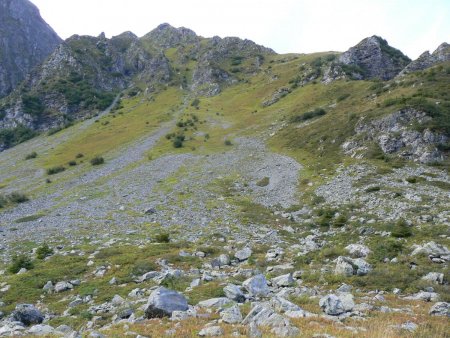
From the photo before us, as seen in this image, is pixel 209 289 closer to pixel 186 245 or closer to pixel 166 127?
pixel 186 245

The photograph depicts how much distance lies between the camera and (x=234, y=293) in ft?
50.8

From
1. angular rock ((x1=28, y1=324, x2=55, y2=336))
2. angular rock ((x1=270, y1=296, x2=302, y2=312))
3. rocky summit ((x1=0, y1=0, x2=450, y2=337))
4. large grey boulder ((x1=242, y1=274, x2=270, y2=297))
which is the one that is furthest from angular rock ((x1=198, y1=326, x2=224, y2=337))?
angular rock ((x1=28, y1=324, x2=55, y2=336))

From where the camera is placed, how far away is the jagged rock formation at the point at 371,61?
109m

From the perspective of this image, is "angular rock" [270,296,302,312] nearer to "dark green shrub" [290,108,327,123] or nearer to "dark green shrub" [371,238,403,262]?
"dark green shrub" [371,238,403,262]

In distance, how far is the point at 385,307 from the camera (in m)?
13.4

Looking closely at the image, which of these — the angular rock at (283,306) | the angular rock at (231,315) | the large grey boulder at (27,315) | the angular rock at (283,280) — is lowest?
the angular rock at (283,280)

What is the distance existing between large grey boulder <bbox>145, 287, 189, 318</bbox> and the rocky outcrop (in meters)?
39.8

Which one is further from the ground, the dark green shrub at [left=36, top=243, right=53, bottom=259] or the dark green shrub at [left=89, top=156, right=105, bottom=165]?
the dark green shrub at [left=89, top=156, right=105, bottom=165]

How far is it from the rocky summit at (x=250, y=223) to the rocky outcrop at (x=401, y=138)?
0.66 feet

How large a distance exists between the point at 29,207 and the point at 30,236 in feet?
49.8

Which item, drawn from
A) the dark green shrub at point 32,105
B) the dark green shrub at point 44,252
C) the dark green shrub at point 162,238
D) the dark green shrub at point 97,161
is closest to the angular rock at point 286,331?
the dark green shrub at point 162,238

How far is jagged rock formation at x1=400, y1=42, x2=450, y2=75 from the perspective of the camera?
3420 inches

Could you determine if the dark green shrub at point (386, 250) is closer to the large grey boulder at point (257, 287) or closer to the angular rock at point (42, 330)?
the large grey boulder at point (257, 287)

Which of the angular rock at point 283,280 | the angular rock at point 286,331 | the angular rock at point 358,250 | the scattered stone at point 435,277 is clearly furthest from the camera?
the angular rock at point 358,250
